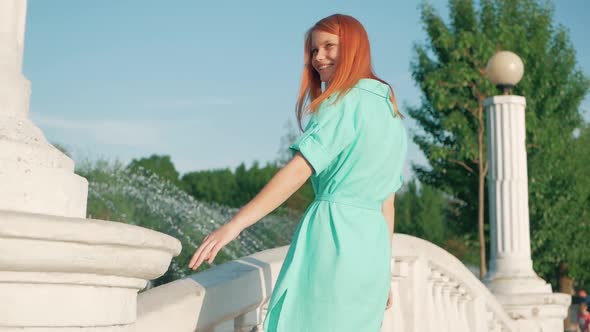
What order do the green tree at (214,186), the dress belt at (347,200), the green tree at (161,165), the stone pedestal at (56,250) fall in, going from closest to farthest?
the stone pedestal at (56,250) → the dress belt at (347,200) → the green tree at (214,186) → the green tree at (161,165)

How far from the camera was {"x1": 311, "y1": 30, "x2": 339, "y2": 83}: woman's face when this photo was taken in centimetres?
245

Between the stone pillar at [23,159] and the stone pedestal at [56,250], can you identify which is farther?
the stone pillar at [23,159]

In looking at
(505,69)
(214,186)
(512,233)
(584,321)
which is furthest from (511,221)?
(214,186)

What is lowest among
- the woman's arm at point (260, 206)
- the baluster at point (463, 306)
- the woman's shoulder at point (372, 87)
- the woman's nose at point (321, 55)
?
the baluster at point (463, 306)

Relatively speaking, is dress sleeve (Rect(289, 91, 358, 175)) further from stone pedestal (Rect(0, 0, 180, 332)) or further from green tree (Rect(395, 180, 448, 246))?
green tree (Rect(395, 180, 448, 246))

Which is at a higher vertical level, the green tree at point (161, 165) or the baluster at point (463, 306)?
the green tree at point (161, 165)

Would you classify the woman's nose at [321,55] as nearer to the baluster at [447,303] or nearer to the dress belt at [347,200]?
the dress belt at [347,200]

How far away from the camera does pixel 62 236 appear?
5.46 ft

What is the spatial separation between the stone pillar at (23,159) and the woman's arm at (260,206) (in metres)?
0.33

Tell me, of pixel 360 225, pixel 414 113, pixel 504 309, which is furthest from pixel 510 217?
pixel 414 113

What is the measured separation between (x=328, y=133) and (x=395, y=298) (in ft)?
9.09

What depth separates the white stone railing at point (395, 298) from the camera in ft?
8.14

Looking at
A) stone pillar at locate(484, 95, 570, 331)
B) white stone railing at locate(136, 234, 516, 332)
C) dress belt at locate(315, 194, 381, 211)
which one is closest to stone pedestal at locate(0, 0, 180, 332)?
white stone railing at locate(136, 234, 516, 332)

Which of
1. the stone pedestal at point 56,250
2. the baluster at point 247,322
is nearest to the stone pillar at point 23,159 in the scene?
the stone pedestal at point 56,250
